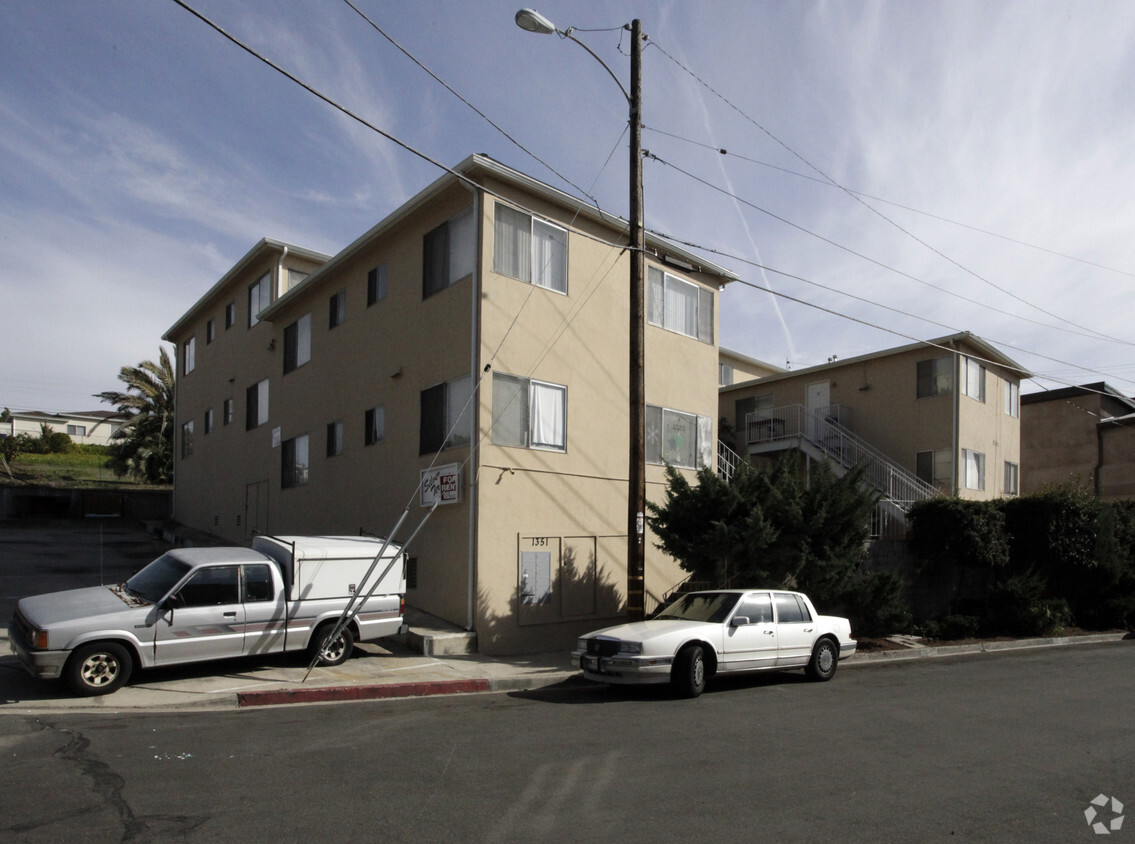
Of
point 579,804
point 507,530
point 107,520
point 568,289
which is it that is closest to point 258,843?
point 579,804

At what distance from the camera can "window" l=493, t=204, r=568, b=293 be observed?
15844 mm

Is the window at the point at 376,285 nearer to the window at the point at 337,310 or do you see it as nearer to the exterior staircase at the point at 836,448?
the window at the point at 337,310

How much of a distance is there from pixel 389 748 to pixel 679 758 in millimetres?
2527

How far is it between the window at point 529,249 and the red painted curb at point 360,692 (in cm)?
736

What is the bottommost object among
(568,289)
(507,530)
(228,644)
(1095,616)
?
(1095,616)

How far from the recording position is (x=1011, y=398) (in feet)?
95.5

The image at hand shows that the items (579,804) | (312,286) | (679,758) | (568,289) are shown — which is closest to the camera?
(579,804)

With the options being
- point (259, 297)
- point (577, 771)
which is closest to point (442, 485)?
point (577, 771)

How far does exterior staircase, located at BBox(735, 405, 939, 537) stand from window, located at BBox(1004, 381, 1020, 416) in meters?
5.21

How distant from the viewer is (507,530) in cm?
1513

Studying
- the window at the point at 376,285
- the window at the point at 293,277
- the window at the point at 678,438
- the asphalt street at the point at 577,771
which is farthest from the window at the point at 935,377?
the window at the point at 293,277

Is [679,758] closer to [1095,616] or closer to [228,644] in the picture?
[228,644]

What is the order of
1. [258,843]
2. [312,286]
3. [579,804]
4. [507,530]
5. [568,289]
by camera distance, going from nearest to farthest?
[258,843], [579,804], [507,530], [568,289], [312,286]

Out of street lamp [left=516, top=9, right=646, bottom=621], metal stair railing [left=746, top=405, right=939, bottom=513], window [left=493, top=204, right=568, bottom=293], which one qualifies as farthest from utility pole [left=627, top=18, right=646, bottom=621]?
metal stair railing [left=746, top=405, right=939, bottom=513]
